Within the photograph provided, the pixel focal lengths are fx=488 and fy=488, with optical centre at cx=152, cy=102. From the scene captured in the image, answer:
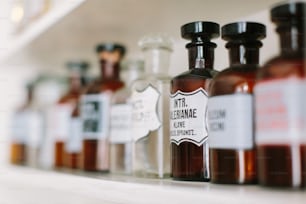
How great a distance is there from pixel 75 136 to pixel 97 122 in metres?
0.13

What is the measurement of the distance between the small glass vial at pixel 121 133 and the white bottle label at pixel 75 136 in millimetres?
148

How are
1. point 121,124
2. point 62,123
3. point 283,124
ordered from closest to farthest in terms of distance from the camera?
point 283,124 → point 121,124 → point 62,123

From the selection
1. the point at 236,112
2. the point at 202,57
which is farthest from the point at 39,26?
the point at 236,112

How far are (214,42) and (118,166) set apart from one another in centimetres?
27

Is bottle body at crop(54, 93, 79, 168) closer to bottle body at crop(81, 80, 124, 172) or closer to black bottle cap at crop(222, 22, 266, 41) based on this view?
bottle body at crop(81, 80, 124, 172)

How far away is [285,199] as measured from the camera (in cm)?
36

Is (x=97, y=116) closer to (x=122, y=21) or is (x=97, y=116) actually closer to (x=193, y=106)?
(x=122, y=21)

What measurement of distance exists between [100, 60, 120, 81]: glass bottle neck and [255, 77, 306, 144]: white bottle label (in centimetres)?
44

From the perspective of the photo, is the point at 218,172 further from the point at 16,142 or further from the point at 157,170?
the point at 16,142

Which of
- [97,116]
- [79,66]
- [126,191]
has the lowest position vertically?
[126,191]

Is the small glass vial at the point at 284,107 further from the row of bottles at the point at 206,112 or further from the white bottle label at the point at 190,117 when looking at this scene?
the white bottle label at the point at 190,117

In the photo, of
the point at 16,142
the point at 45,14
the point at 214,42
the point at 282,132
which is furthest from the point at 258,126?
the point at 16,142

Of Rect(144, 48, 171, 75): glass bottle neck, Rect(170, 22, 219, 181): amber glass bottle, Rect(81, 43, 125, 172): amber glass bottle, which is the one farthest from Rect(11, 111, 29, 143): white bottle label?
Rect(170, 22, 219, 181): amber glass bottle

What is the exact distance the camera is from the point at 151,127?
64 centimetres
